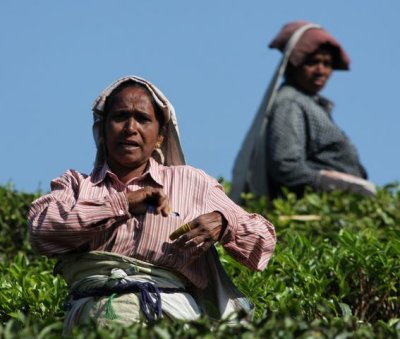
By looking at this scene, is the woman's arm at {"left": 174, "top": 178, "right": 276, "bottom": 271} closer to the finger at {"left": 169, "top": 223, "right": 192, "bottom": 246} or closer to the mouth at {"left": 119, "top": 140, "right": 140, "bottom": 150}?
the finger at {"left": 169, "top": 223, "right": 192, "bottom": 246}

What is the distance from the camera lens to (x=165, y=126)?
6980mm

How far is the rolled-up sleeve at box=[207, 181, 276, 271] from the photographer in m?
6.68

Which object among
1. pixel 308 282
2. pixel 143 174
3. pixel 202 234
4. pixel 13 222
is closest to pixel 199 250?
pixel 202 234

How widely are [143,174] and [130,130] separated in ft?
0.64

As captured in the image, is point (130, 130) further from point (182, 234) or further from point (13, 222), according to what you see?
point (13, 222)

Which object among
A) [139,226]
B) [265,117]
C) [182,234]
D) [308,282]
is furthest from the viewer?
[265,117]

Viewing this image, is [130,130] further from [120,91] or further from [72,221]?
[72,221]

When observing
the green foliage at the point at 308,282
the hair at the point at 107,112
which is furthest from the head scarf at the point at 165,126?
the green foliage at the point at 308,282

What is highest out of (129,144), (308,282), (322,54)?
(129,144)

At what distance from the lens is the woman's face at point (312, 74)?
14031 millimetres

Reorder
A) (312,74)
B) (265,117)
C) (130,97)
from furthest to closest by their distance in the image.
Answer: (312,74) < (265,117) < (130,97)

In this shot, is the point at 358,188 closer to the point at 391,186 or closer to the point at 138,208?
the point at 391,186

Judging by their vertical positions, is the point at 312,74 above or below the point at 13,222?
above

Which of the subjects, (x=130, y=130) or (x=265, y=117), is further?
(x=265, y=117)
